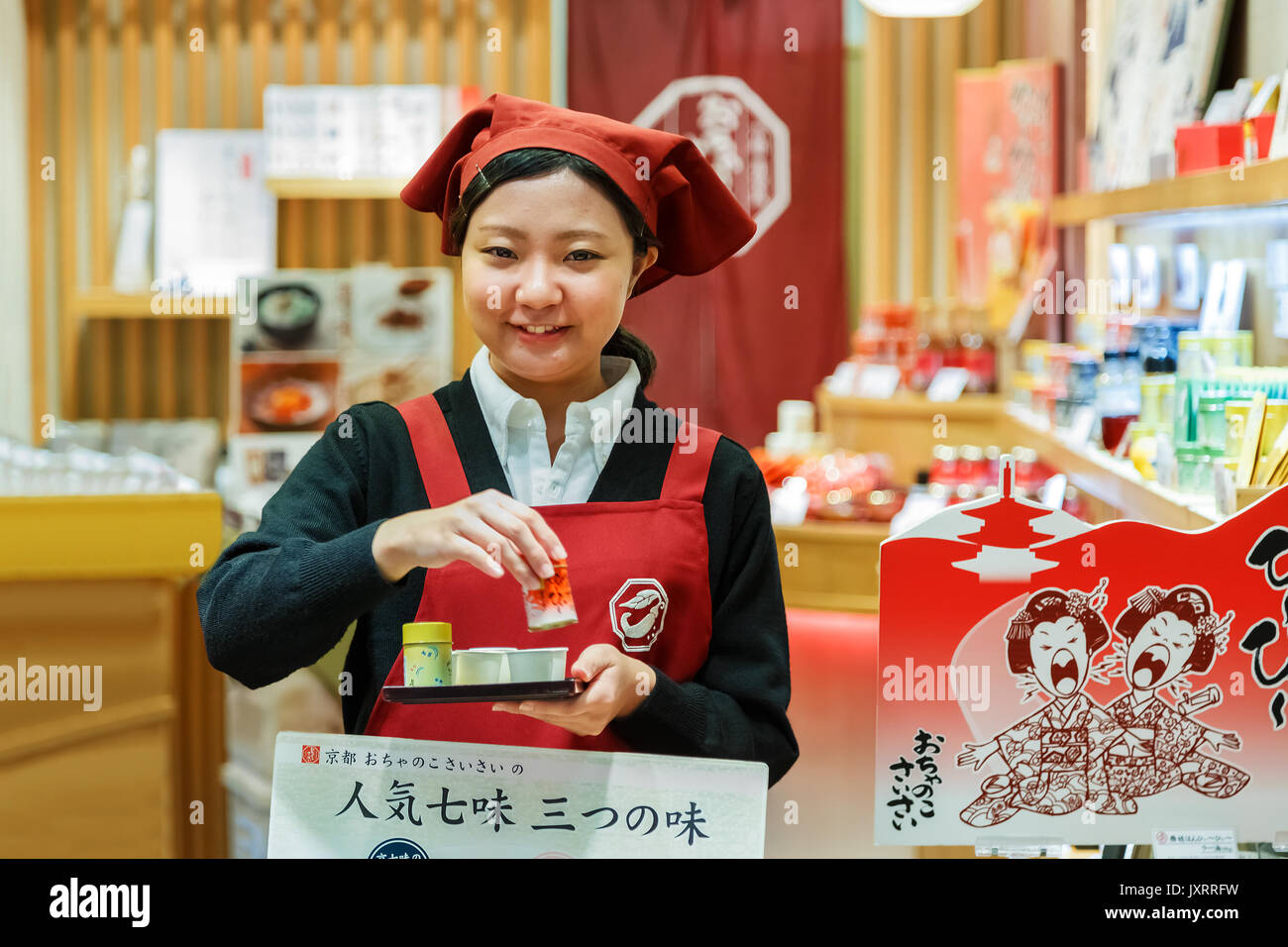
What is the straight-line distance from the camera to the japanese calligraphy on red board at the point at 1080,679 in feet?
4.86

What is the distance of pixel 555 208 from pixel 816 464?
2345 millimetres

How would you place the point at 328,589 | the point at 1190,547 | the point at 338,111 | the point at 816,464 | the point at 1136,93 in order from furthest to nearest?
the point at 338,111 → the point at 816,464 → the point at 1136,93 → the point at 1190,547 → the point at 328,589

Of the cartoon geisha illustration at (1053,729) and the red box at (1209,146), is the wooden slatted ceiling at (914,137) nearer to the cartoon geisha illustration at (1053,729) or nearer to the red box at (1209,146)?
the red box at (1209,146)

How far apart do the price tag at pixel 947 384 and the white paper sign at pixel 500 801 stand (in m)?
3.34

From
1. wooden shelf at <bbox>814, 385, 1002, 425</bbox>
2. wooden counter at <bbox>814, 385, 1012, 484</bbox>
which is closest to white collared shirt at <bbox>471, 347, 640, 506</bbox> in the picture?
wooden counter at <bbox>814, 385, 1012, 484</bbox>

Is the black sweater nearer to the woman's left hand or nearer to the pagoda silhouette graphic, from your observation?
the woman's left hand

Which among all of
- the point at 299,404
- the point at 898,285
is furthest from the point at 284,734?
the point at 898,285

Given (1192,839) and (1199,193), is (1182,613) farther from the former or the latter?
(1199,193)

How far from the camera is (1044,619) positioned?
1.49 m

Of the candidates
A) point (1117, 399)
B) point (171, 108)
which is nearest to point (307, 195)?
point (171, 108)

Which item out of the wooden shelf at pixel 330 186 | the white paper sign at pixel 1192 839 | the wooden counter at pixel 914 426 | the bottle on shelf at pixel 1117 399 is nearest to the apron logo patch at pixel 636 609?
the white paper sign at pixel 1192 839

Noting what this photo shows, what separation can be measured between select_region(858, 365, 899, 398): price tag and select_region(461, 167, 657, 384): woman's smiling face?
342cm
